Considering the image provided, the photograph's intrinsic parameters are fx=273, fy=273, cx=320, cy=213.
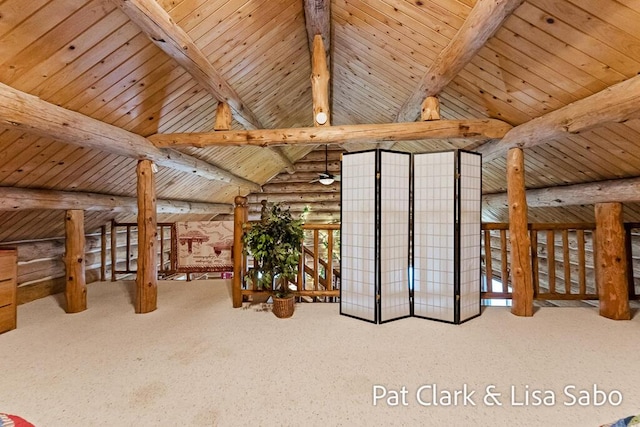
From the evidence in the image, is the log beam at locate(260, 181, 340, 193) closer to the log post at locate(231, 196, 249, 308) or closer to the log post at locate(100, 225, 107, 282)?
the log post at locate(100, 225, 107, 282)

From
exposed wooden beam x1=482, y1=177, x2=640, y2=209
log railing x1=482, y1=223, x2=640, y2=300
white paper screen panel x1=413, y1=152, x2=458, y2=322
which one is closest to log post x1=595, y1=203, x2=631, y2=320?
exposed wooden beam x1=482, y1=177, x2=640, y2=209

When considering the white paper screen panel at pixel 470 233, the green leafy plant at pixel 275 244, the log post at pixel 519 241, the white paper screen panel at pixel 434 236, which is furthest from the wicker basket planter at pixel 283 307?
the log post at pixel 519 241

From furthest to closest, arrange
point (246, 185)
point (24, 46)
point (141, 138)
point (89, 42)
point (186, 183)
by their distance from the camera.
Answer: point (246, 185) → point (186, 183) → point (141, 138) → point (89, 42) → point (24, 46)

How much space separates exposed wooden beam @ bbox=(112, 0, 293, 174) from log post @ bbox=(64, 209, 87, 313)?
2.18 m

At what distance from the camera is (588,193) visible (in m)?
3.07

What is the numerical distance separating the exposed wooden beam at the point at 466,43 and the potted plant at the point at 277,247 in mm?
1981

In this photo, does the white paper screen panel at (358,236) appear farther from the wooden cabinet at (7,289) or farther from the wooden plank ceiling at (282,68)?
the wooden cabinet at (7,289)

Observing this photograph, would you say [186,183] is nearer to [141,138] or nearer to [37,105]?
[141,138]

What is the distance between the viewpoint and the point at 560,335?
2.38 metres

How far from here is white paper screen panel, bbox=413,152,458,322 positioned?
265 cm

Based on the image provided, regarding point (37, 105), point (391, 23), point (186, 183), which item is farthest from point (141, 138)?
point (391, 23)

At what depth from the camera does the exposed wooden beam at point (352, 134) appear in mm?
2938

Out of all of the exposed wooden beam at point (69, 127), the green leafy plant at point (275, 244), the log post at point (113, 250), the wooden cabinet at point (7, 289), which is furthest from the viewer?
the log post at point (113, 250)

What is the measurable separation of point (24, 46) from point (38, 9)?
0.29m
